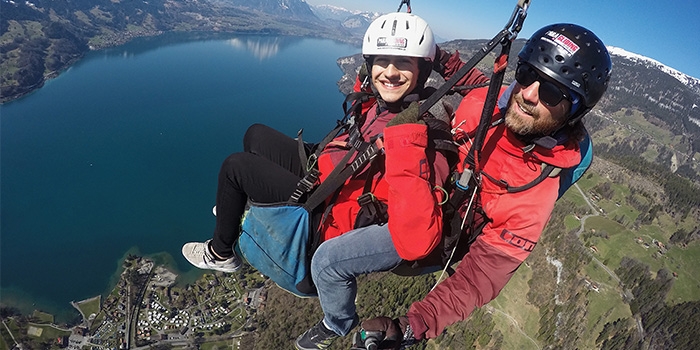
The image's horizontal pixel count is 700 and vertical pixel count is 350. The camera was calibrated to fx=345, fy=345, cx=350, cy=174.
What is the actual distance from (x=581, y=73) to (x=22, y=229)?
49802 mm

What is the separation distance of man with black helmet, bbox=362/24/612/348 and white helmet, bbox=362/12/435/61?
93cm

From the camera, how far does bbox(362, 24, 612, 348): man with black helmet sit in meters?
2.39

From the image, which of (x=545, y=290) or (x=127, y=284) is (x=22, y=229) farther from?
(x=545, y=290)

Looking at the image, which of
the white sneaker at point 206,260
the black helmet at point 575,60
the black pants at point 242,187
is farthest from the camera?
the white sneaker at point 206,260

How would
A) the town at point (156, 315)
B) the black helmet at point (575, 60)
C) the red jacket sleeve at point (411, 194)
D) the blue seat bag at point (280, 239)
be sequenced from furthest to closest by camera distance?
the town at point (156, 315) → the blue seat bag at point (280, 239) → the black helmet at point (575, 60) → the red jacket sleeve at point (411, 194)

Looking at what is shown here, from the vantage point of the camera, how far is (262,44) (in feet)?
470

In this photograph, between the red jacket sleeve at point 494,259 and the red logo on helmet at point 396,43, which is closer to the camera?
the red jacket sleeve at point 494,259

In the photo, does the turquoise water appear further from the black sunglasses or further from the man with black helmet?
the black sunglasses

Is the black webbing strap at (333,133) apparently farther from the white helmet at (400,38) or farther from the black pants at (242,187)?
the white helmet at (400,38)

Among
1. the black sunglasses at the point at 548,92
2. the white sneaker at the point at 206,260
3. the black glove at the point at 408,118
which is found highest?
the black sunglasses at the point at 548,92

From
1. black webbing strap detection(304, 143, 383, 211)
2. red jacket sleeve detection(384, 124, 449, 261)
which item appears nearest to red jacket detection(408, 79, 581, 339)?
red jacket sleeve detection(384, 124, 449, 261)

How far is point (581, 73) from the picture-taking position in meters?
2.39

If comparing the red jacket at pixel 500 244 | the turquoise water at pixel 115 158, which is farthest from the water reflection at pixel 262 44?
the red jacket at pixel 500 244

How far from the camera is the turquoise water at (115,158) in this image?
3334 centimetres
